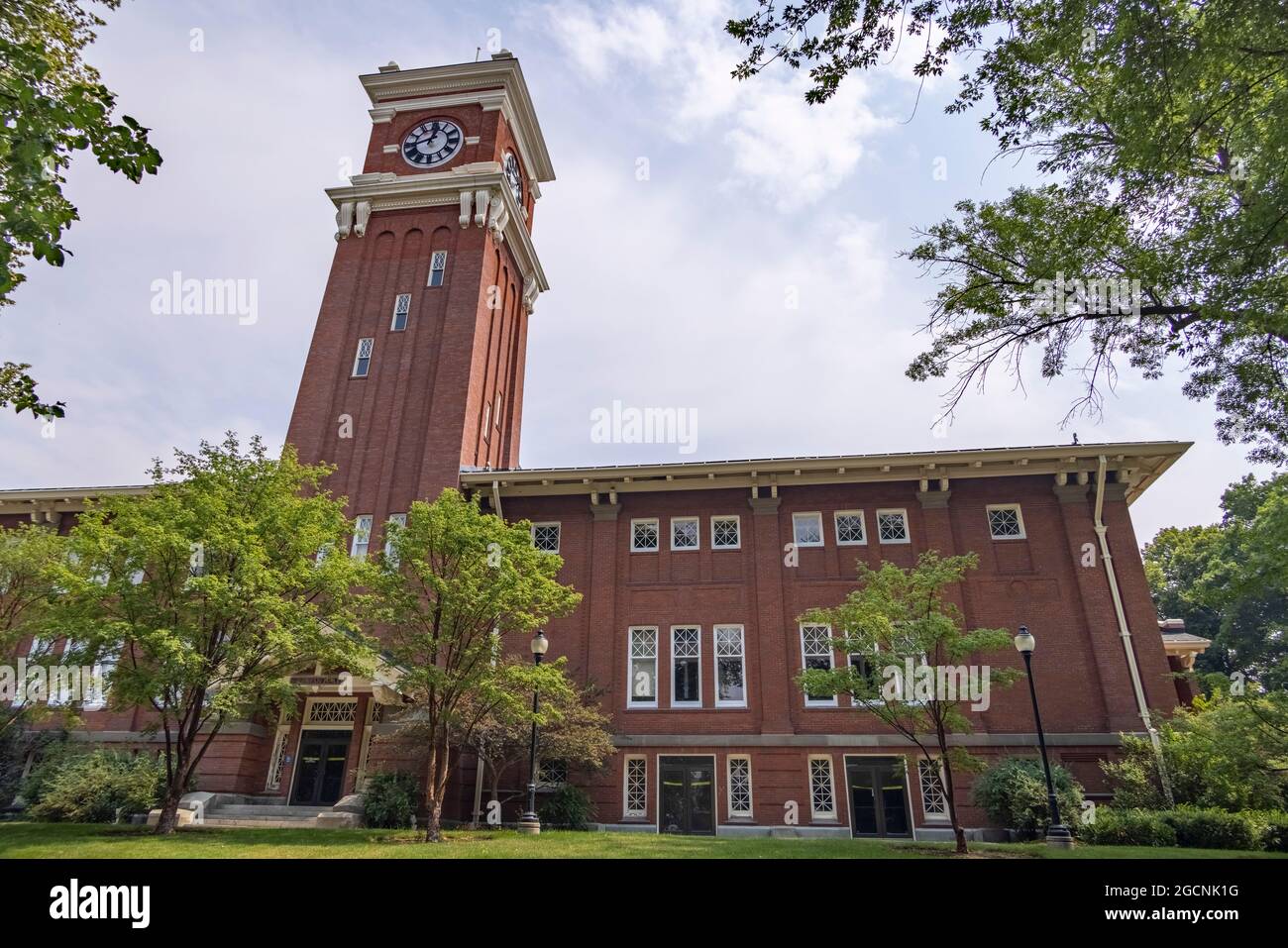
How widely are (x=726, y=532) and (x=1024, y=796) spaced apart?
1133 centimetres

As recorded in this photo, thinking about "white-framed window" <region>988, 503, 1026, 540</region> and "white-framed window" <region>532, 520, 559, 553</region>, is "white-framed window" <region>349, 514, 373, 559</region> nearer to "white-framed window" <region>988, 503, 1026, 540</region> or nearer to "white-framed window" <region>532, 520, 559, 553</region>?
"white-framed window" <region>532, 520, 559, 553</region>

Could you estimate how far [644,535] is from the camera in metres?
25.8

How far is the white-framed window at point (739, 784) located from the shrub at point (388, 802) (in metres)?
8.82

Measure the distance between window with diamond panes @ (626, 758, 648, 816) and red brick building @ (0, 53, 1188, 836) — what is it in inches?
3.2

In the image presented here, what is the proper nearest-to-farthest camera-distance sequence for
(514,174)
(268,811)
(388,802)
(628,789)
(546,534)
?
1. (388,802)
2. (268,811)
3. (628,789)
4. (546,534)
5. (514,174)

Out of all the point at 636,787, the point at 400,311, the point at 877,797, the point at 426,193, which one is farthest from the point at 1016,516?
the point at 426,193

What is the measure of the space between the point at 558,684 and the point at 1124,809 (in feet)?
45.6

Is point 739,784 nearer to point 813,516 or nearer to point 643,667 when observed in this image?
point 643,667

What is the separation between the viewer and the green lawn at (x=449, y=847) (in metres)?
12.8

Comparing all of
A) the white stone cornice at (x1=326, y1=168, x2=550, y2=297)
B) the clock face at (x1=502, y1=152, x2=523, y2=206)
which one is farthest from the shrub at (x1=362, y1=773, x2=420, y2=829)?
the clock face at (x1=502, y1=152, x2=523, y2=206)

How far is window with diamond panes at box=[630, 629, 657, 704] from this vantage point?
77.6 ft

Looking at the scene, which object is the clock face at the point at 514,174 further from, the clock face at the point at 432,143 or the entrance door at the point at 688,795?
the entrance door at the point at 688,795
